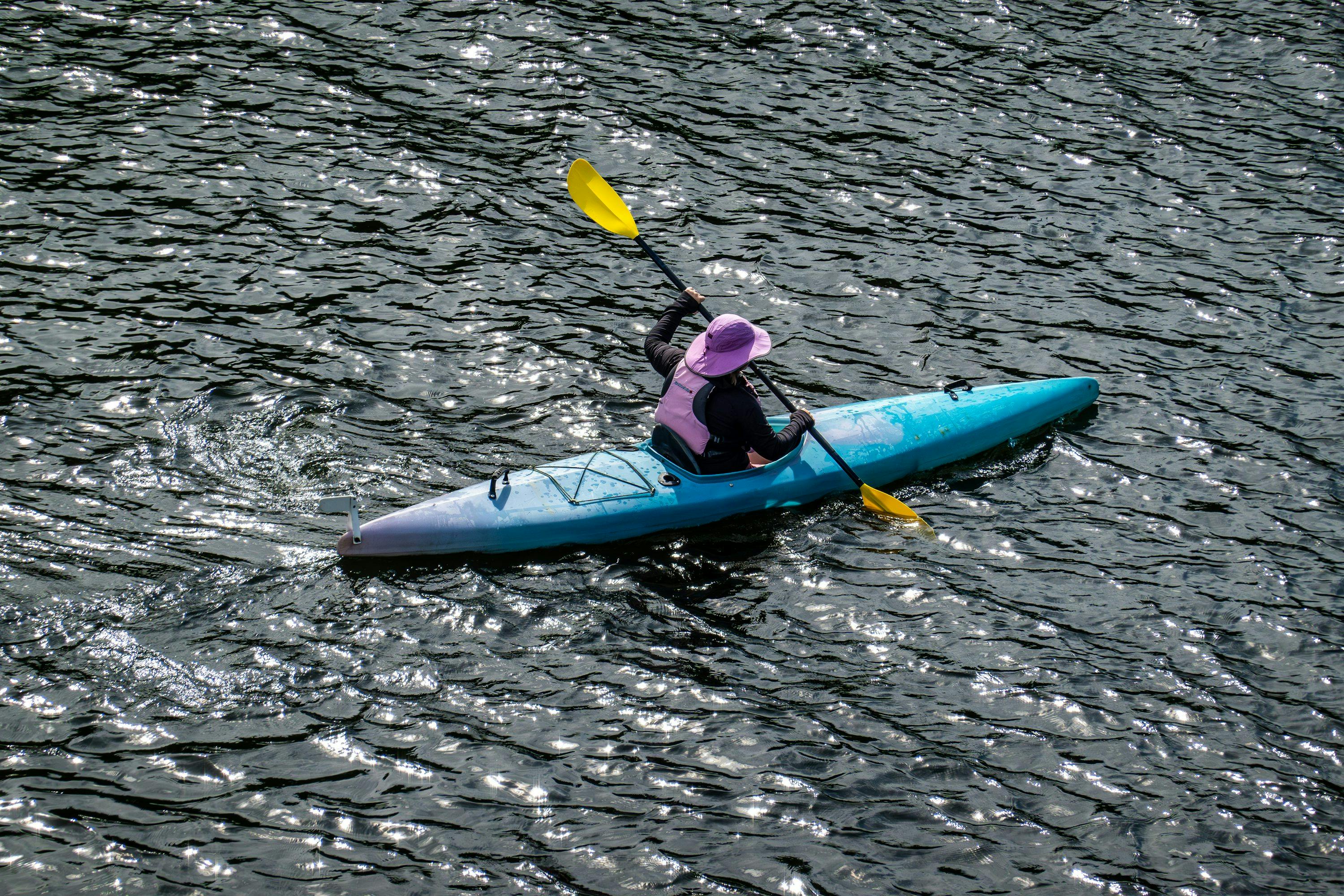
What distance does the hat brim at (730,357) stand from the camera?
6.91 metres

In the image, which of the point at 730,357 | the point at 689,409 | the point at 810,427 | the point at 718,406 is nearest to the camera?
the point at 730,357

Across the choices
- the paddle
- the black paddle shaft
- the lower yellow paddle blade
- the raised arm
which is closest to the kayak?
the black paddle shaft

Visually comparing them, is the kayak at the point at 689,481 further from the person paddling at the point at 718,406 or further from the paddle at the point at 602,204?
the paddle at the point at 602,204

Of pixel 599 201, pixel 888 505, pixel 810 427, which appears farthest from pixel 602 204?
pixel 888 505

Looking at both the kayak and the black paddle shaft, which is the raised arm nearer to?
the black paddle shaft

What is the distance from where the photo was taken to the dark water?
514 cm

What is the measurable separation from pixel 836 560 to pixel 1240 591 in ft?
7.87

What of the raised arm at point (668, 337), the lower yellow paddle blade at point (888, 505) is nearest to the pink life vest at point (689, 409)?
the raised arm at point (668, 337)

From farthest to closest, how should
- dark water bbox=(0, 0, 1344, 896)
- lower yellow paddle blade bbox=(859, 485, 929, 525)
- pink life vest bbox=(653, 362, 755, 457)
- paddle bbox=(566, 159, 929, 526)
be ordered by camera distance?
paddle bbox=(566, 159, 929, 526), lower yellow paddle blade bbox=(859, 485, 929, 525), pink life vest bbox=(653, 362, 755, 457), dark water bbox=(0, 0, 1344, 896)

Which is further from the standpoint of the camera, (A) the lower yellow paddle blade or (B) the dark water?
(A) the lower yellow paddle blade

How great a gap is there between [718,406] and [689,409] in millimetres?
213

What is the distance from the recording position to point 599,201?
859 centimetres

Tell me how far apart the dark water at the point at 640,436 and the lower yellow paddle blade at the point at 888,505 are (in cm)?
12

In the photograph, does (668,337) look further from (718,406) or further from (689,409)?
(718,406)
